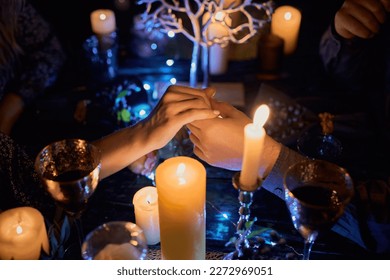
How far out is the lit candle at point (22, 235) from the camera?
2.30 feet

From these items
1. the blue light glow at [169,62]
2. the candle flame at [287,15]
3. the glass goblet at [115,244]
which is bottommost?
the glass goblet at [115,244]

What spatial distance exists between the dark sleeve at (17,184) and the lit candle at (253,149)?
0.63 meters

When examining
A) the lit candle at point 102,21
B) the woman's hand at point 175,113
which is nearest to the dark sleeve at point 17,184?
the woman's hand at point 175,113

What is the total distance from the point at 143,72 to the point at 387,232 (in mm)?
1130

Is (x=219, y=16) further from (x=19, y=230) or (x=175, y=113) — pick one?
(x=19, y=230)

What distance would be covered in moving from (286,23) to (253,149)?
116 cm

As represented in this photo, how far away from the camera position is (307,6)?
7.68 feet

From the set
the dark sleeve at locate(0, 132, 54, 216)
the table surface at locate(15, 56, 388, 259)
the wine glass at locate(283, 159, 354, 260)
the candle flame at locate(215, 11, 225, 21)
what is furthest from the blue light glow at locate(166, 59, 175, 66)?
the wine glass at locate(283, 159, 354, 260)

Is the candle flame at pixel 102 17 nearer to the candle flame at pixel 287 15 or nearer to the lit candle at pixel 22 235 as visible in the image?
the candle flame at pixel 287 15

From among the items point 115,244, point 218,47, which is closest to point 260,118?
point 115,244

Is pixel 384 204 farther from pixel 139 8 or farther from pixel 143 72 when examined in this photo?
pixel 139 8

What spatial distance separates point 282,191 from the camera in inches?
38.8
